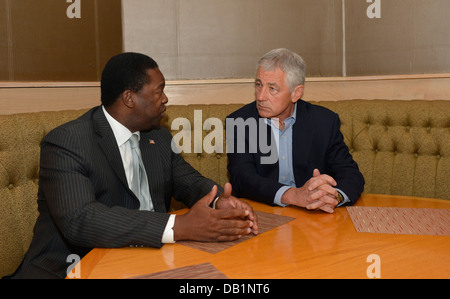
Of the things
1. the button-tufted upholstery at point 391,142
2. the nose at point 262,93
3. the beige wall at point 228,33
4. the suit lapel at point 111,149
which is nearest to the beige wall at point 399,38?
the beige wall at point 228,33

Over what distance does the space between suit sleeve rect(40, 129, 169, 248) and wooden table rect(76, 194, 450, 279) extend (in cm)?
5

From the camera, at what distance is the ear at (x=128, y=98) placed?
1895mm

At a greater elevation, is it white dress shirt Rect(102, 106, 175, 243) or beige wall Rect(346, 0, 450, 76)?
beige wall Rect(346, 0, 450, 76)

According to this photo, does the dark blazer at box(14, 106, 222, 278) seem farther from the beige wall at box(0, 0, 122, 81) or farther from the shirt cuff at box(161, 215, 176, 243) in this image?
the beige wall at box(0, 0, 122, 81)

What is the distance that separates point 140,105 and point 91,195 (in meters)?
0.55

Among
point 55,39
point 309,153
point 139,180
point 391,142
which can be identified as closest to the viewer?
point 139,180

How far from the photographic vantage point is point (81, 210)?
146cm

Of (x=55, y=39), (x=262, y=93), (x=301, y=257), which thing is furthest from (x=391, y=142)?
(x=55, y=39)

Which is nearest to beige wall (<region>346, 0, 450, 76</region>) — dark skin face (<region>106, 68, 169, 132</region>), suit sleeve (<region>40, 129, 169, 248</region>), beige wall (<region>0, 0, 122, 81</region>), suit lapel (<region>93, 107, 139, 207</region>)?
Answer: beige wall (<region>0, 0, 122, 81</region>)

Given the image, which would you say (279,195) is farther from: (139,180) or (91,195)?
(91,195)

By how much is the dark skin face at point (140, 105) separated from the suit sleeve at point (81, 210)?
305 millimetres

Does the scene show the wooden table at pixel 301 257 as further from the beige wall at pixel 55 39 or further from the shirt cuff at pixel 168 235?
the beige wall at pixel 55 39

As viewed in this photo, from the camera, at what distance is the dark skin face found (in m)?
1.91
